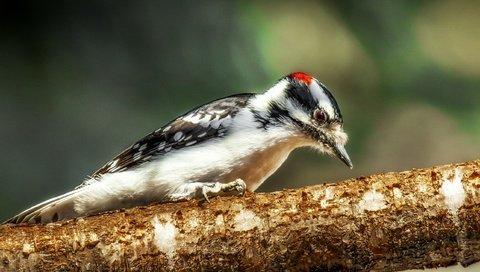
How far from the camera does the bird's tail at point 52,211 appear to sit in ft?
6.95

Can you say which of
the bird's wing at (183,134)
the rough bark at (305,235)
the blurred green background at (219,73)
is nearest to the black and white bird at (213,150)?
the bird's wing at (183,134)

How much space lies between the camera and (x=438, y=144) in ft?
10.7

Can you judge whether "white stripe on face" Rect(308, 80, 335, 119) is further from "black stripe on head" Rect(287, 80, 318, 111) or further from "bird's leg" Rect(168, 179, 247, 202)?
"bird's leg" Rect(168, 179, 247, 202)

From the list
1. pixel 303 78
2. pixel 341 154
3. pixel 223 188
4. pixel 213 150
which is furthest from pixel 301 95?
pixel 223 188

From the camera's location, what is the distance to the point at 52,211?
2.18m

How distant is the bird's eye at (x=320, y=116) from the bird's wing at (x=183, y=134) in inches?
9.5

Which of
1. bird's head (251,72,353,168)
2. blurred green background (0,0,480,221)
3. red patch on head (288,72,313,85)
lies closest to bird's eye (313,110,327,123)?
bird's head (251,72,353,168)

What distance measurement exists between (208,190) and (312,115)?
1.41 feet

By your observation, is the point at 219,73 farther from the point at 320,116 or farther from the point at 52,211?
the point at 52,211

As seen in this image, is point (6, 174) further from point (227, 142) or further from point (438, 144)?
point (438, 144)

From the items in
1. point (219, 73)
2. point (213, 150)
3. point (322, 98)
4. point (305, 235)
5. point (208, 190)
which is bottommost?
point (305, 235)

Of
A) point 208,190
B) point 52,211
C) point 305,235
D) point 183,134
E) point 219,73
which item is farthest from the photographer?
point 219,73

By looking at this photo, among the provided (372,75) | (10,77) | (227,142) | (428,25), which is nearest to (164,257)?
(227,142)

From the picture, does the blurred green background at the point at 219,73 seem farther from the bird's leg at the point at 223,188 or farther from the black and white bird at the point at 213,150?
the bird's leg at the point at 223,188
